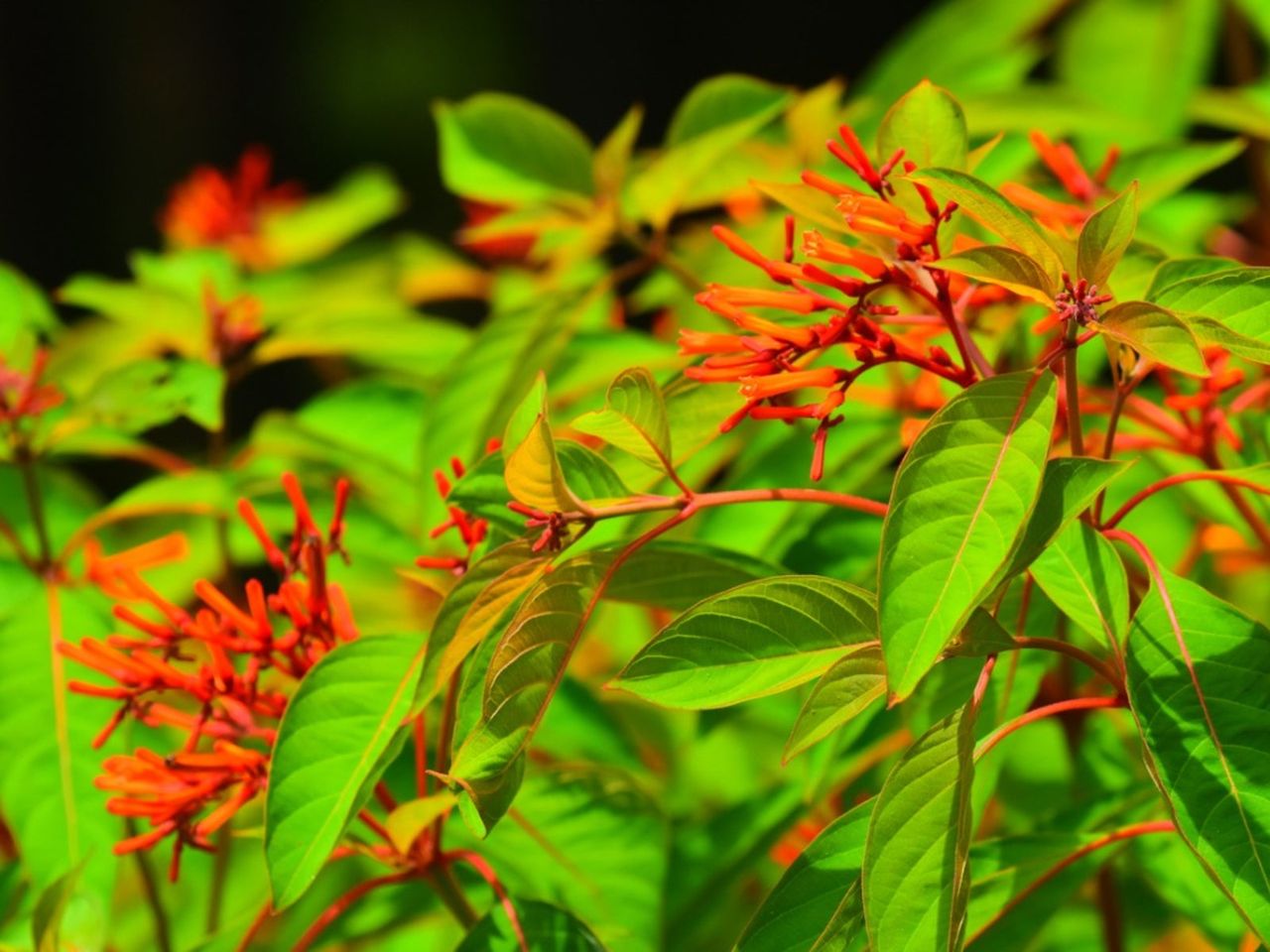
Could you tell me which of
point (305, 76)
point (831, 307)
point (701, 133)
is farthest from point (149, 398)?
point (305, 76)

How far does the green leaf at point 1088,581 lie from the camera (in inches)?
27.3

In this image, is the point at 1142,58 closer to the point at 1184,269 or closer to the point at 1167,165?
the point at 1167,165

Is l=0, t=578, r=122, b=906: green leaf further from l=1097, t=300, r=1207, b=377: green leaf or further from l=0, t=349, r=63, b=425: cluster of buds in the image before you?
l=1097, t=300, r=1207, b=377: green leaf

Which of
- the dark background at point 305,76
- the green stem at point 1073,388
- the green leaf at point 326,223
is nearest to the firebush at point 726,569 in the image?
the green stem at point 1073,388

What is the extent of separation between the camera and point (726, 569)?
0.83 meters

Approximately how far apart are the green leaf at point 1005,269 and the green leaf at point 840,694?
0.18m

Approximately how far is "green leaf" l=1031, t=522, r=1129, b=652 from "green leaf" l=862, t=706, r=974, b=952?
8cm

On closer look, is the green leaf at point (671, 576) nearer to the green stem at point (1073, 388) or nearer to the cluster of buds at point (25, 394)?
the green stem at point (1073, 388)

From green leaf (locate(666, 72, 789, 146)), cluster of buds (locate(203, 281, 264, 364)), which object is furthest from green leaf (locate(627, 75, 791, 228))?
cluster of buds (locate(203, 281, 264, 364))

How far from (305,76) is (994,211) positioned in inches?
197

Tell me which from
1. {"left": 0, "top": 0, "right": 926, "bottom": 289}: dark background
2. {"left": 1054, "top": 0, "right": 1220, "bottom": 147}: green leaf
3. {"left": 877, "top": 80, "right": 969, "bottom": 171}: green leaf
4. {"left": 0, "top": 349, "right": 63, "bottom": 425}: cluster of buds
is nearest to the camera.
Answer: {"left": 877, "top": 80, "right": 969, "bottom": 171}: green leaf

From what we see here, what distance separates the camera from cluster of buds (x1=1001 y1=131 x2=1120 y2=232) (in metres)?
0.83

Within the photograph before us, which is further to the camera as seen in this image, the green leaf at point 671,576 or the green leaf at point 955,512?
the green leaf at point 671,576

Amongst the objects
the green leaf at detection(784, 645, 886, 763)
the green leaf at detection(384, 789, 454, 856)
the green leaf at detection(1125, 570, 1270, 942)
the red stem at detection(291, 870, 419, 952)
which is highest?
the green leaf at detection(784, 645, 886, 763)
